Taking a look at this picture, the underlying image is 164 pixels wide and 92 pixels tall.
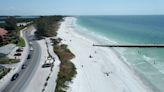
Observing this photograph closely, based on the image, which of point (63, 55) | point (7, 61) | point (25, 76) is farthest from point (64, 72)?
point (7, 61)

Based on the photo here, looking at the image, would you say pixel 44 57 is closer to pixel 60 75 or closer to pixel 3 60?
pixel 3 60

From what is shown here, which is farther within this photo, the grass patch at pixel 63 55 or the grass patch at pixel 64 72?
the grass patch at pixel 63 55

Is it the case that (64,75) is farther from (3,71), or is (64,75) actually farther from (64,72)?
(3,71)

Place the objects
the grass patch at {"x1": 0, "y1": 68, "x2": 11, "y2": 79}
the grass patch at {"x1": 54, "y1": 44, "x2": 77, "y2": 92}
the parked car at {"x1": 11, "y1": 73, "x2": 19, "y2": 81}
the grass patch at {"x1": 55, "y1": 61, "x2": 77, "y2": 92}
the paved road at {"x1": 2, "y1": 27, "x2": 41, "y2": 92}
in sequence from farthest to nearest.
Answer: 1. the grass patch at {"x1": 0, "y1": 68, "x2": 11, "y2": 79}
2. the parked car at {"x1": 11, "y1": 73, "x2": 19, "y2": 81}
3. the grass patch at {"x1": 54, "y1": 44, "x2": 77, "y2": 92}
4. the paved road at {"x1": 2, "y1": 27, "x2": 41, "y2": 92}
5. the grass patch at {"x1": 55, "y1": 61, "x2": 77, "y2": 92}

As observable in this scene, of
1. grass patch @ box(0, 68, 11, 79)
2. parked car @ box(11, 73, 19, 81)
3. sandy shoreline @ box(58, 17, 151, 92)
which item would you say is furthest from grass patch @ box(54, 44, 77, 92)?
grass patch @ box(0, 68, 11, 79)

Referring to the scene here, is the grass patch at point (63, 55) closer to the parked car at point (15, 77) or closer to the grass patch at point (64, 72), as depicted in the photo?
the grass patch at point (64, 72)

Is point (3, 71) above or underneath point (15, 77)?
underneath

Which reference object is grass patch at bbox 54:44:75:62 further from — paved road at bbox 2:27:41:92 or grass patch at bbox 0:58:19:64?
grass patch at bbox 0:58:19:64

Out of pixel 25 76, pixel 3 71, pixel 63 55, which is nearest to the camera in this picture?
pixel 25 76

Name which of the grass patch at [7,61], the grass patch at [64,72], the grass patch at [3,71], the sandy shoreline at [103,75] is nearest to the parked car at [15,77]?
the grass patch at [3,71]

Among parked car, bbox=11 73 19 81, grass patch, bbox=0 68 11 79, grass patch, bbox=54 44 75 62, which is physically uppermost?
parked car, bbox=11 73 19 81

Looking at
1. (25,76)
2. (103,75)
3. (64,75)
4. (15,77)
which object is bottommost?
(103,75)
